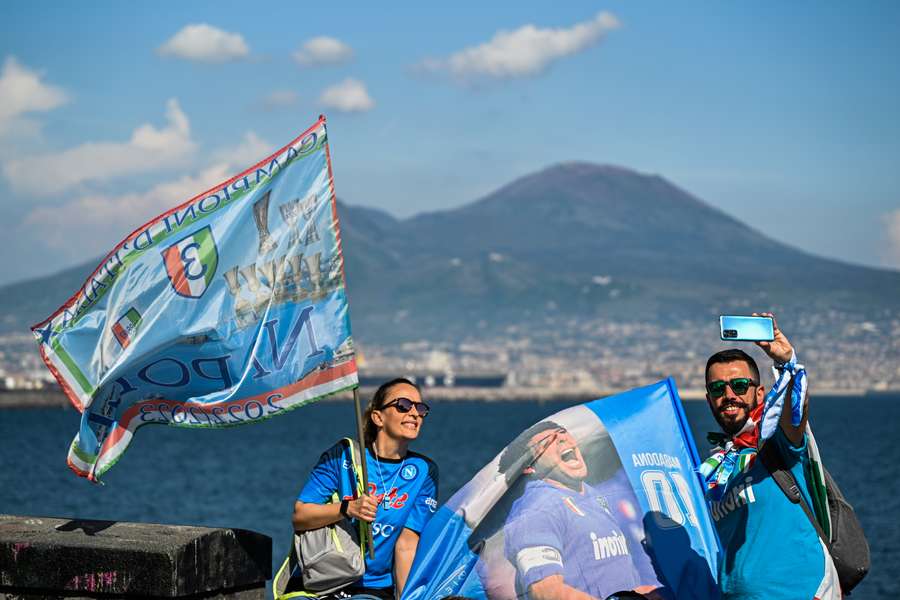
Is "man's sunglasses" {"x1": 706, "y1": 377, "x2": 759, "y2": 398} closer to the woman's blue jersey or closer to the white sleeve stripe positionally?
the white sleeve stripe

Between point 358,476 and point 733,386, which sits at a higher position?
point 733,386

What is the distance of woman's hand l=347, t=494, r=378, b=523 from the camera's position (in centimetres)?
512

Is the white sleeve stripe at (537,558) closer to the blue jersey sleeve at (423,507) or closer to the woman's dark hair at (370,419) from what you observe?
the blue jersey sleeve at (423,507)

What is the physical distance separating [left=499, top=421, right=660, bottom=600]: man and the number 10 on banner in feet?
0.27

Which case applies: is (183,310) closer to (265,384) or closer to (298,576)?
(265,384)

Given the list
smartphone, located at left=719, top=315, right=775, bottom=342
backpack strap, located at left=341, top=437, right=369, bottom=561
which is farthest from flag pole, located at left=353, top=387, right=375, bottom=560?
smartphone, located at left=719, top=315, right=775, bottom=342

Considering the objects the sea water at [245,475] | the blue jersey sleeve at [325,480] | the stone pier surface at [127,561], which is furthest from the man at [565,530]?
the sea water at [245,475]

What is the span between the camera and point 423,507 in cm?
538

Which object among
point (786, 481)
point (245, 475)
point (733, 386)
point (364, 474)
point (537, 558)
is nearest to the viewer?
point (786, 481)

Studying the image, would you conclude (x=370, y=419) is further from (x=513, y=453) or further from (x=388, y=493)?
(x=513, y=453)

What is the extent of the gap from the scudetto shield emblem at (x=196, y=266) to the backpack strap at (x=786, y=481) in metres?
2.50

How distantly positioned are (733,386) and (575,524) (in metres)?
0.83

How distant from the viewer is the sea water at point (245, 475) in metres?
42.5

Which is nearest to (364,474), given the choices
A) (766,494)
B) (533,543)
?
(533,543)
